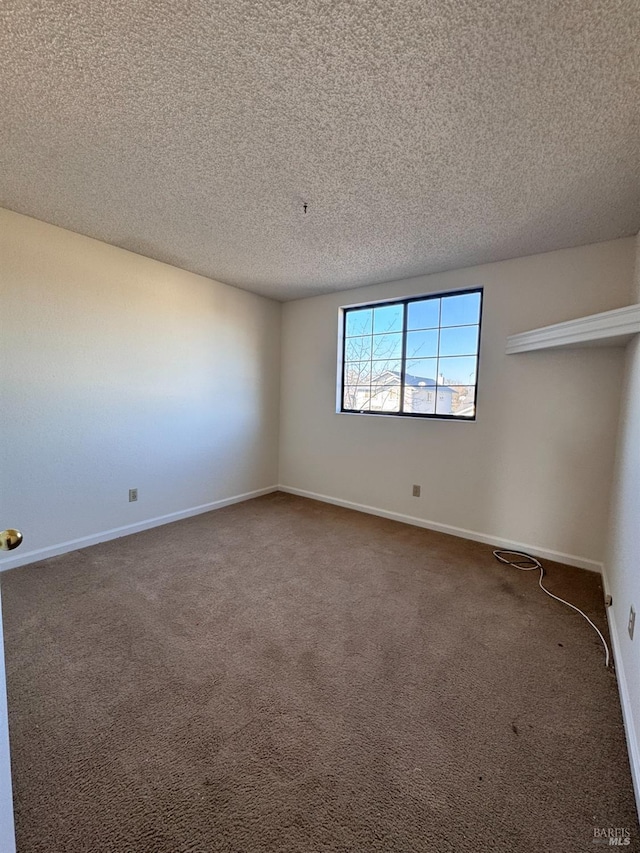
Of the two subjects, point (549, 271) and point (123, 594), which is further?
point (549, 271)

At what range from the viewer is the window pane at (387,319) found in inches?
148

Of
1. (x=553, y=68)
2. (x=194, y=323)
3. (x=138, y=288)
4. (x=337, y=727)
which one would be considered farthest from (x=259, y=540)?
(x=553, y=68)

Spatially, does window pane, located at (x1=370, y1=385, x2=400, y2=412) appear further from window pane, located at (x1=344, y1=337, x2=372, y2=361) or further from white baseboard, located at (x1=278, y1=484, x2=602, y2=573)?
white baseboard, located at (x1=278, y1=484, x2=602, y2=573)

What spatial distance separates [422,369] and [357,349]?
85 centimetres

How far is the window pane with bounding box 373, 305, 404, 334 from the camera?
3770 millimetres

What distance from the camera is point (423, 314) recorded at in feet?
11.8

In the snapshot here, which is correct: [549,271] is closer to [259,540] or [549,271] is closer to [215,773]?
[259,540]

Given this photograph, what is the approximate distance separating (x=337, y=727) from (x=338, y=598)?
2.94ft

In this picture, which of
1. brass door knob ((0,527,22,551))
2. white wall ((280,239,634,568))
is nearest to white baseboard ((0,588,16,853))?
brass door knob ((0,527,22,551))

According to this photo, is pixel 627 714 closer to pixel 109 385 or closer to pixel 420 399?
pixel 420 399

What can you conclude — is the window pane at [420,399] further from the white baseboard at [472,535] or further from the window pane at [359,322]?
the white baseboard at [472,535]

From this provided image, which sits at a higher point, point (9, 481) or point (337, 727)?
point (9, 481)

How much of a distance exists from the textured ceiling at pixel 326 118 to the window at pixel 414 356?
863mm

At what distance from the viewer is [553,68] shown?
1265 millimetres
